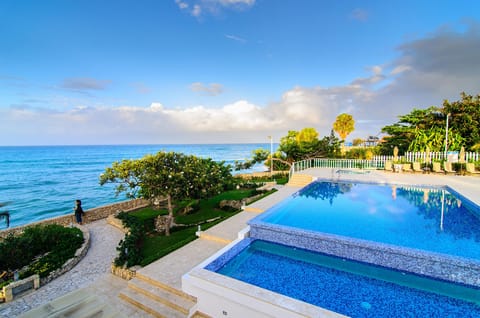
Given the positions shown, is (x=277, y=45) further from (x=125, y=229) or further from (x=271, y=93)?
(x=125, y=229)

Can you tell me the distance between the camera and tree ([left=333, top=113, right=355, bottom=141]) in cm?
3000

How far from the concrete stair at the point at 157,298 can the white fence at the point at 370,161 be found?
10.3m

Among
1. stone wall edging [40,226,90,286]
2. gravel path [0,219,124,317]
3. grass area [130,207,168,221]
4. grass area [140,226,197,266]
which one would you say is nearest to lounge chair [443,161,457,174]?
grass area [140,226,197,266]

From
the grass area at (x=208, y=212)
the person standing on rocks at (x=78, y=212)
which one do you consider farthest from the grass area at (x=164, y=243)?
the person standing on rocks at (x=78, y=212)

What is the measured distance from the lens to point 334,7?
13680 mm

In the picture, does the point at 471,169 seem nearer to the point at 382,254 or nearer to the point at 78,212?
the point at 382,254

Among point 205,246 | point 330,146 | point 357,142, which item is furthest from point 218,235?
point 357,142

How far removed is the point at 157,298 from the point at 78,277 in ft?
10.3

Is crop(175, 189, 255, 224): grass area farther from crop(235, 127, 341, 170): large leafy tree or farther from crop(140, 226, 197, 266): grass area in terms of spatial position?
crop(235, 127, 341, 170): large leafy tree

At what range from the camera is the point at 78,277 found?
222 inches

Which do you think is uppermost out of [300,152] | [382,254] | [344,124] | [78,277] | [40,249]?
[344,124]

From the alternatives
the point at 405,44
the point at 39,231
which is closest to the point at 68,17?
the point at 39,231

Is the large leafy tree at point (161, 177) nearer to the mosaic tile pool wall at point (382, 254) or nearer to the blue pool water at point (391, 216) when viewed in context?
the blue pool water at point (391, 216)

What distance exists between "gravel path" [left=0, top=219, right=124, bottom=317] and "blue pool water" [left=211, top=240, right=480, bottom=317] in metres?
3.87
